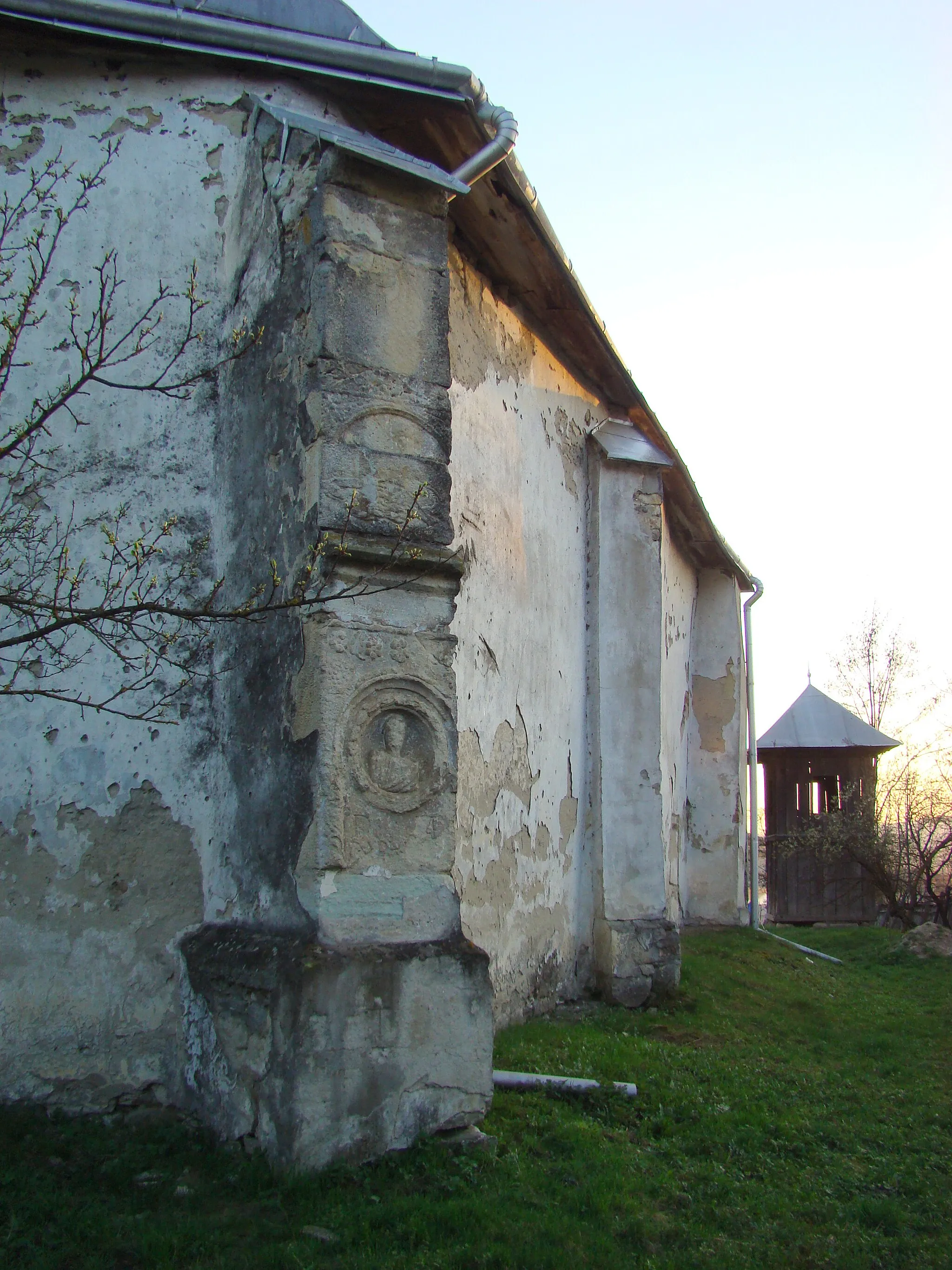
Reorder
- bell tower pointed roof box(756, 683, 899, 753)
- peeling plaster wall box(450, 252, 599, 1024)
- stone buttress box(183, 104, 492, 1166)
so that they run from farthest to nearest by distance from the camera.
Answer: bell tower pointed roof box(756, 683, 899, 753) → peeling plaster wall box(450, 252, 599, 1024) → stone buttress box(183, 104, 492, 1166)

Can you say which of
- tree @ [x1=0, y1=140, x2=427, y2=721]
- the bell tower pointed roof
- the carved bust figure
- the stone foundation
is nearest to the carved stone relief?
the carved bust figure

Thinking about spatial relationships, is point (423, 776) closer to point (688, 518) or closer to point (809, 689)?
point (688, 518)

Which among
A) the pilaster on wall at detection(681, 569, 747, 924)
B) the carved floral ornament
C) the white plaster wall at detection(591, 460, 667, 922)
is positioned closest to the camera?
the carved floral ornament

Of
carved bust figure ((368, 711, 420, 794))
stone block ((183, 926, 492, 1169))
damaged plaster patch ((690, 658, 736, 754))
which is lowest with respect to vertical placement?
stone block ((183, 926, 492, 1169))

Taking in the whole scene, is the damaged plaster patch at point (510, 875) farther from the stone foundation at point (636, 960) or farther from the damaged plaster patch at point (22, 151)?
the damaged plaster patch at point (22, 151)

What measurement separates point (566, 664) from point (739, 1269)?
4.78 m

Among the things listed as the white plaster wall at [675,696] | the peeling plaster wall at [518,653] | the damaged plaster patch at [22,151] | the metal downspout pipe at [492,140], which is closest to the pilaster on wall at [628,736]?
the peeling plaster wall at [518,653]

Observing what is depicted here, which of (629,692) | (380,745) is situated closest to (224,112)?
(380,745)

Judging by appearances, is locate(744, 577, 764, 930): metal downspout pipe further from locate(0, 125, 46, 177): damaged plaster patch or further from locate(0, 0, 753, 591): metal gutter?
locate(0, 125, 46, 177): damaged plaster patch

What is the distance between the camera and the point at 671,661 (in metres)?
11.8

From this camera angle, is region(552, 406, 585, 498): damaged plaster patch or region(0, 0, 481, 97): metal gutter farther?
region(552, 406, 585, 498): damaged plaster patch

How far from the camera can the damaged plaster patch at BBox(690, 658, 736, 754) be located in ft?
44.2

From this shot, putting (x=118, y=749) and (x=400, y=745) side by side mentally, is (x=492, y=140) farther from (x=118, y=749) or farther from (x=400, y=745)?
(x=118, y=749)

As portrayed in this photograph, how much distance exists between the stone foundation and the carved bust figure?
412 centimetres
